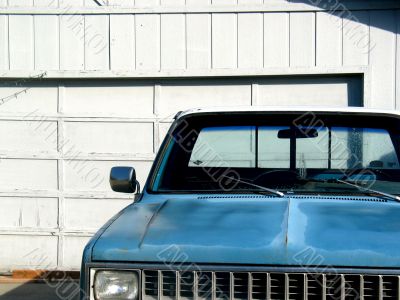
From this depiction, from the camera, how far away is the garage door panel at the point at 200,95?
798 centimetres

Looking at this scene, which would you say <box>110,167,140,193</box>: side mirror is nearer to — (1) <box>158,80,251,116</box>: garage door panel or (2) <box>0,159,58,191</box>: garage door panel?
(1) <box>158,80,251,116</box>: garage door panel

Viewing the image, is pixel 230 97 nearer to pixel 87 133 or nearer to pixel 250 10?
pixel 250 10

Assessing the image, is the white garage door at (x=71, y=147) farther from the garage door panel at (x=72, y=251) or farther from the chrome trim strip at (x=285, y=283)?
the chrome trim strip at (x=285, y=283)

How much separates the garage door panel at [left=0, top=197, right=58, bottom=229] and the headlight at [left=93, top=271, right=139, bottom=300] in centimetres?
547

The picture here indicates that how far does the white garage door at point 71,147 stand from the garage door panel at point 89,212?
0.01 meters

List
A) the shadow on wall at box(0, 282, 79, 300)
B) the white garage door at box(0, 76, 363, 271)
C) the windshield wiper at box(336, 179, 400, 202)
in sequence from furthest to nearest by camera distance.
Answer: the white garage door at box(0, 76, 363, 271) → the shadow on wall at box(0, 282, 79, 300) → the windshield wiper at box(336, 179, 400, 202)

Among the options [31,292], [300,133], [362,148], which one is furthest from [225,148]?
[31,292]

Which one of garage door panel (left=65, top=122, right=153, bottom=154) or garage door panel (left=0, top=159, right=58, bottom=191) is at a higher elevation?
garage door panel (left=65, top=122, right=153, bottom=154)

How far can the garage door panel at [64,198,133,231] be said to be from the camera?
820 cm

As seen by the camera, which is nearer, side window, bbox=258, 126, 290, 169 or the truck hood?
the truck hood

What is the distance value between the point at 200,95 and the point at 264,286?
17.5 ft

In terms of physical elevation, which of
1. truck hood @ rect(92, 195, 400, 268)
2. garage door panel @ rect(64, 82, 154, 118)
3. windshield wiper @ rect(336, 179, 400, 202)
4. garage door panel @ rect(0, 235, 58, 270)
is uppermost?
garage door panel @ rect(64, 82, 154, 118)

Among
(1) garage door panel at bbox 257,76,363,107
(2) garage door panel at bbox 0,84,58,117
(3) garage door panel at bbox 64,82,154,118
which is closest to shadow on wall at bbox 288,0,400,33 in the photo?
(1) garage door panel at bbox 257,76,363,107

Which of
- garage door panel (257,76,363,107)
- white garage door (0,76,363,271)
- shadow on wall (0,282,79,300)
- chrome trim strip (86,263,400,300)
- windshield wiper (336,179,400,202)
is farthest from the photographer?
white garage door (0,76,363,271)
